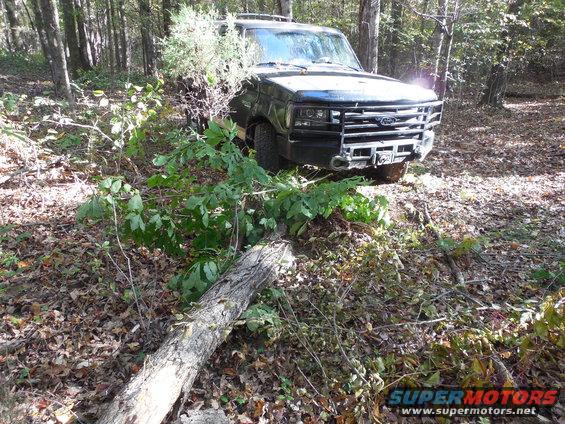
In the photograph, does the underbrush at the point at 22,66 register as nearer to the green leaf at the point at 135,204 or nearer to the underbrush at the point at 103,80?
the underbrush at the point at 103,80

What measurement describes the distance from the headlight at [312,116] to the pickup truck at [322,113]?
11 millimetres

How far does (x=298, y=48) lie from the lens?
614cm

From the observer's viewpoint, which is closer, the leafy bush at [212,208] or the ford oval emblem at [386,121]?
the leafy bush at [212,208]

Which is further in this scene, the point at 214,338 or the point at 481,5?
the point at 481,5

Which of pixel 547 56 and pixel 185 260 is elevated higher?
pixel 547 56

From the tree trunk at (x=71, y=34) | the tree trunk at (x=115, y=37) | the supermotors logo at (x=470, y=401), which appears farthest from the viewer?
the tree trunk at (x=115, y=37)

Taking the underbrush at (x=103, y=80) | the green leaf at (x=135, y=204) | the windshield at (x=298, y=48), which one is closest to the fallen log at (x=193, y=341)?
the green leaf at (x=135, y=204)

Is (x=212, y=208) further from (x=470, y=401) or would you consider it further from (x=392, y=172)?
(x=392, y=172)

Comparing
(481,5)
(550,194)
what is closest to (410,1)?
(481,5)

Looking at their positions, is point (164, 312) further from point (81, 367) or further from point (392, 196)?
point (392, 196)

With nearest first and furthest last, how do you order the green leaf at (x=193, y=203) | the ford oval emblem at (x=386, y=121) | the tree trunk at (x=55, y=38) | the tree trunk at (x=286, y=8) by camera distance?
the green leaf at (x=193, y=203) < the ford oval emblem at (x=386, y=121) < the tree trunk at (x=55, y=38) < the tree trunk at (x=286, y=8)

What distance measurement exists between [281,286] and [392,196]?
8.03 feet

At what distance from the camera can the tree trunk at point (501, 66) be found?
11820mm

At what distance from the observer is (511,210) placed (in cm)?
527
